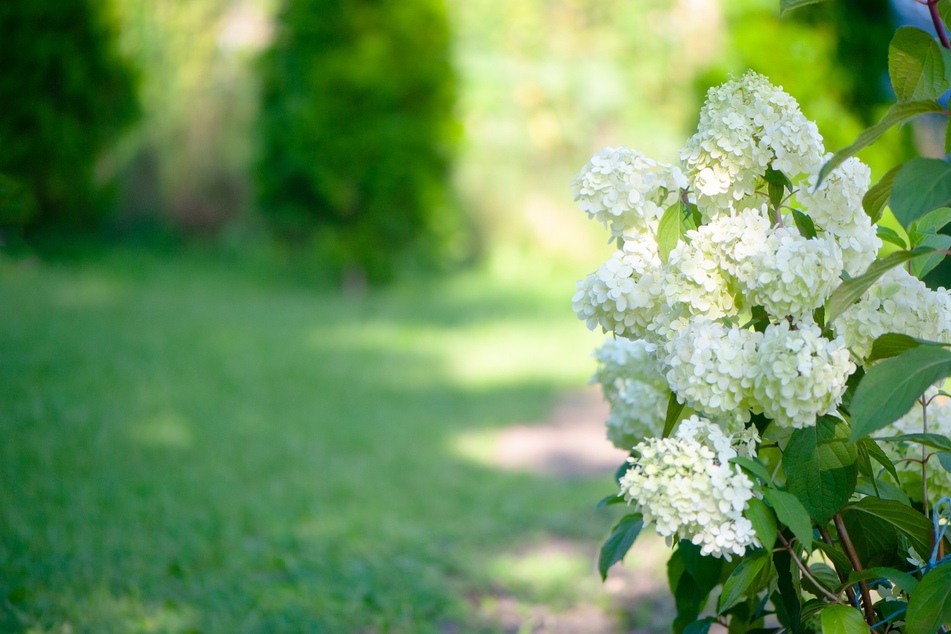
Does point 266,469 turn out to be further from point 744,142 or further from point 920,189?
point 920,189

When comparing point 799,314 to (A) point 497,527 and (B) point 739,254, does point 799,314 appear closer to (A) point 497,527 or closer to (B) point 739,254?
(B) point 739,254

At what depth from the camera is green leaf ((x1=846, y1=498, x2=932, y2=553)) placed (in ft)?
3.70

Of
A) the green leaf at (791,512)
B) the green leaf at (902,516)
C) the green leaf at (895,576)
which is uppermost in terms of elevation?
the green leaf at (902,516)

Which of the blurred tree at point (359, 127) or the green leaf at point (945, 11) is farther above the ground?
the blurred tree at point (359, 127)

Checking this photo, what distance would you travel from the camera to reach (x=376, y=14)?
23.3 ft

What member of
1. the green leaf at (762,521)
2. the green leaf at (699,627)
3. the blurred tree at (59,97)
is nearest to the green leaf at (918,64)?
the green leaf at (762,521)

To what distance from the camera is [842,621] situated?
3.53 feet

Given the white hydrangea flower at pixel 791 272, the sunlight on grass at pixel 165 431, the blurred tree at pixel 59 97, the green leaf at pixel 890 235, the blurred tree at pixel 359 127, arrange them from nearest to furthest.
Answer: the white hydrangea flower at pixel 791 272, the green leaf at pixel 890 235, the sunlight on grass at pixel 165 431, the blurred tree at pixel 59 97, the blurred tree at pixel 359 127

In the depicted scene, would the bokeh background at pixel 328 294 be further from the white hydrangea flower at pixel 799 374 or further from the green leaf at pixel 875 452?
the white hydrangea flower at pixel 799 374

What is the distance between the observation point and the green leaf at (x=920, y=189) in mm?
957

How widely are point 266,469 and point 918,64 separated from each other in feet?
9.81

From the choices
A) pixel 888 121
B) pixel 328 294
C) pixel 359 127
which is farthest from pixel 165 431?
pixel 359 127

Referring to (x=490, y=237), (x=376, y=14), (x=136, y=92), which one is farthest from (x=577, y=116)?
(x=136, y=92)

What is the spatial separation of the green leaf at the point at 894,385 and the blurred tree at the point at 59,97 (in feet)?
23.2
